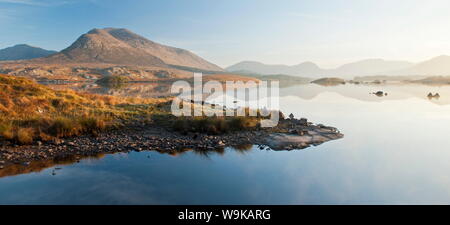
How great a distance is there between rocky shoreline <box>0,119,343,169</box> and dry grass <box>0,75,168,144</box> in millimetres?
573

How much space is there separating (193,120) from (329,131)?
765 cm

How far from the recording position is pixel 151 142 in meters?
12.0

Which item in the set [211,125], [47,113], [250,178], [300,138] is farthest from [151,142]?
[300,138]

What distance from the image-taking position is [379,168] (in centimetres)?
988

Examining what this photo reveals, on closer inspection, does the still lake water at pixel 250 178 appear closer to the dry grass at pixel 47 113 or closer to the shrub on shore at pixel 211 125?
the shrub on shore at pixel 211 125

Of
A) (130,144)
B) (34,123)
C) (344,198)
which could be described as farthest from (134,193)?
(34,123)

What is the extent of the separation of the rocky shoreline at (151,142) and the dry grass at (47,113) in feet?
1.88

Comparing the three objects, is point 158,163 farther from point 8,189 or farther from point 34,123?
point 34,123

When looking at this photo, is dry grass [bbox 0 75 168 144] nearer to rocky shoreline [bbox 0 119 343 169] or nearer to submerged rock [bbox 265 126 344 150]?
rocky shoreline [bbox 0 119 343 169]

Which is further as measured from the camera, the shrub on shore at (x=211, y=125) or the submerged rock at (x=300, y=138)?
the shrub on shore at (x=211, y=125)

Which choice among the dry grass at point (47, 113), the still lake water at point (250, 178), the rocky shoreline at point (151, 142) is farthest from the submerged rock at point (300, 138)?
the dry grass at point (47, 113)

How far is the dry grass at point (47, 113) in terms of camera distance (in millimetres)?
11500

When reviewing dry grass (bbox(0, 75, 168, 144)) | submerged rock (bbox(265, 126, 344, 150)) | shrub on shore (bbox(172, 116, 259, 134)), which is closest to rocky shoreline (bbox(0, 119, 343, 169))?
submerged rock (bbox(265, 126, 344, 150))

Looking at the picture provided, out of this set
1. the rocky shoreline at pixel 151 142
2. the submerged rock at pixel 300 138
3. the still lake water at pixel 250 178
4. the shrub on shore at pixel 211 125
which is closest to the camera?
the still lake water at pixel 250 178
